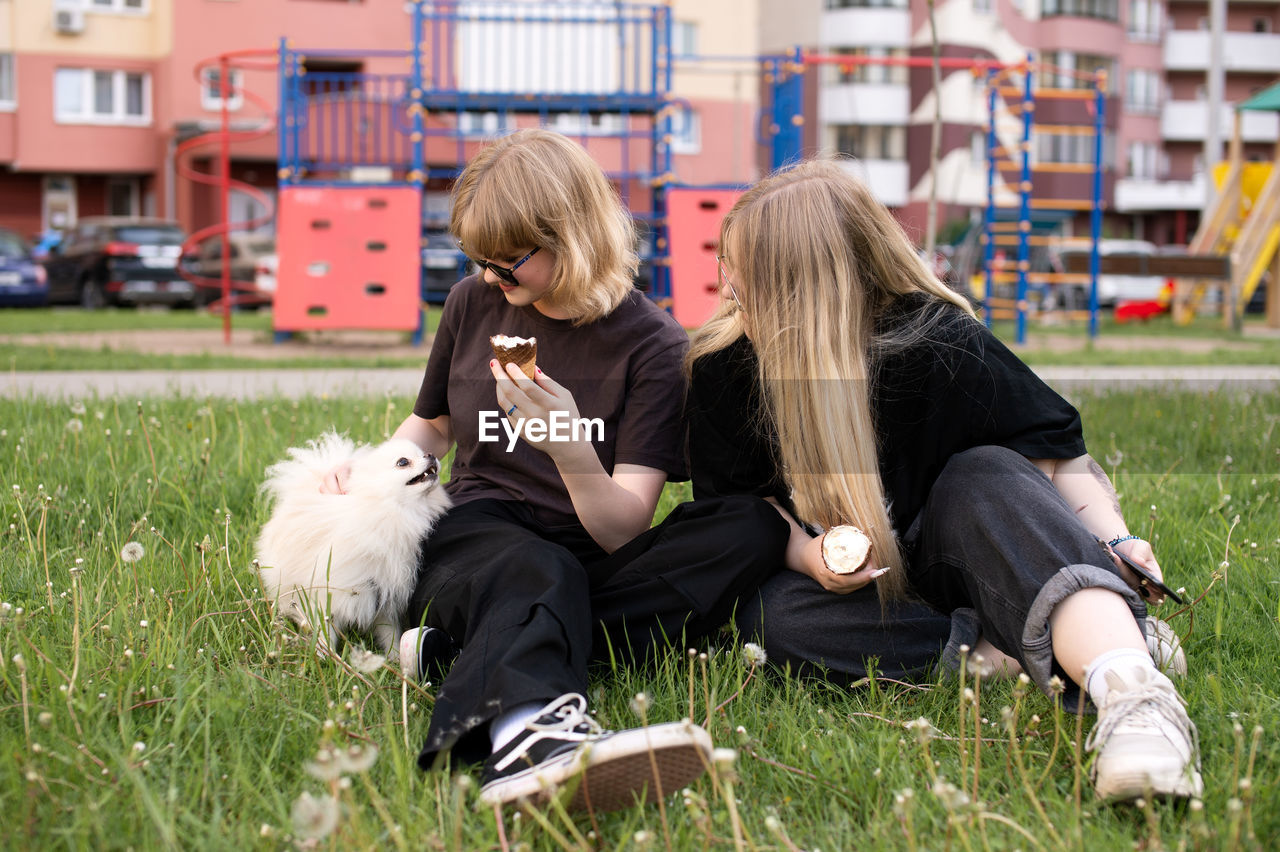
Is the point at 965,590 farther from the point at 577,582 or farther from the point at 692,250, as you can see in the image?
the point at 692,250

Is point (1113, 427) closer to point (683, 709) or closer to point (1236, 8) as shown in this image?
point (683, 709)

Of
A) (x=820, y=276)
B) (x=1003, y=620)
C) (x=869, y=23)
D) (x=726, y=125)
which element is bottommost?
(x=1003, y=620)

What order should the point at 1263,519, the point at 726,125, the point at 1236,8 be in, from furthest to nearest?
the point at 1236,8
the point at 726,125
the point at 1263,519

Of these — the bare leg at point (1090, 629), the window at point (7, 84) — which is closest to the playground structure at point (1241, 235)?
the bare leg at point (1090, 629)

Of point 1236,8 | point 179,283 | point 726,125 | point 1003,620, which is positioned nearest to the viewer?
point 1003,620

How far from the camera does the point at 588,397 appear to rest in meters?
2.62

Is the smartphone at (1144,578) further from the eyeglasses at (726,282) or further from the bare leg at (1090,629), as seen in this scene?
the eyeglasses at (726,282)

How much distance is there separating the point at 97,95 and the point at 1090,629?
30461mm

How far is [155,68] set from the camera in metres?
28.1

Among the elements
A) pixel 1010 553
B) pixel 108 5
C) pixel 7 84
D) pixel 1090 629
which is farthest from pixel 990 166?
pixel 7 84

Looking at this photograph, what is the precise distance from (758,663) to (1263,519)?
187cm

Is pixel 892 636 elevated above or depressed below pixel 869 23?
below

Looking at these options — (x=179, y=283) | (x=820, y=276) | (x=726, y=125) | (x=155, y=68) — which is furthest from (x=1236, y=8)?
(x=820, y=276)

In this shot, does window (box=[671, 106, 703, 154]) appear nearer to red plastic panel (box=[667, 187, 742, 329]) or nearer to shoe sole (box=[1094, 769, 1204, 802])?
red plastic panel (box=[667, 187, 742, 329])
